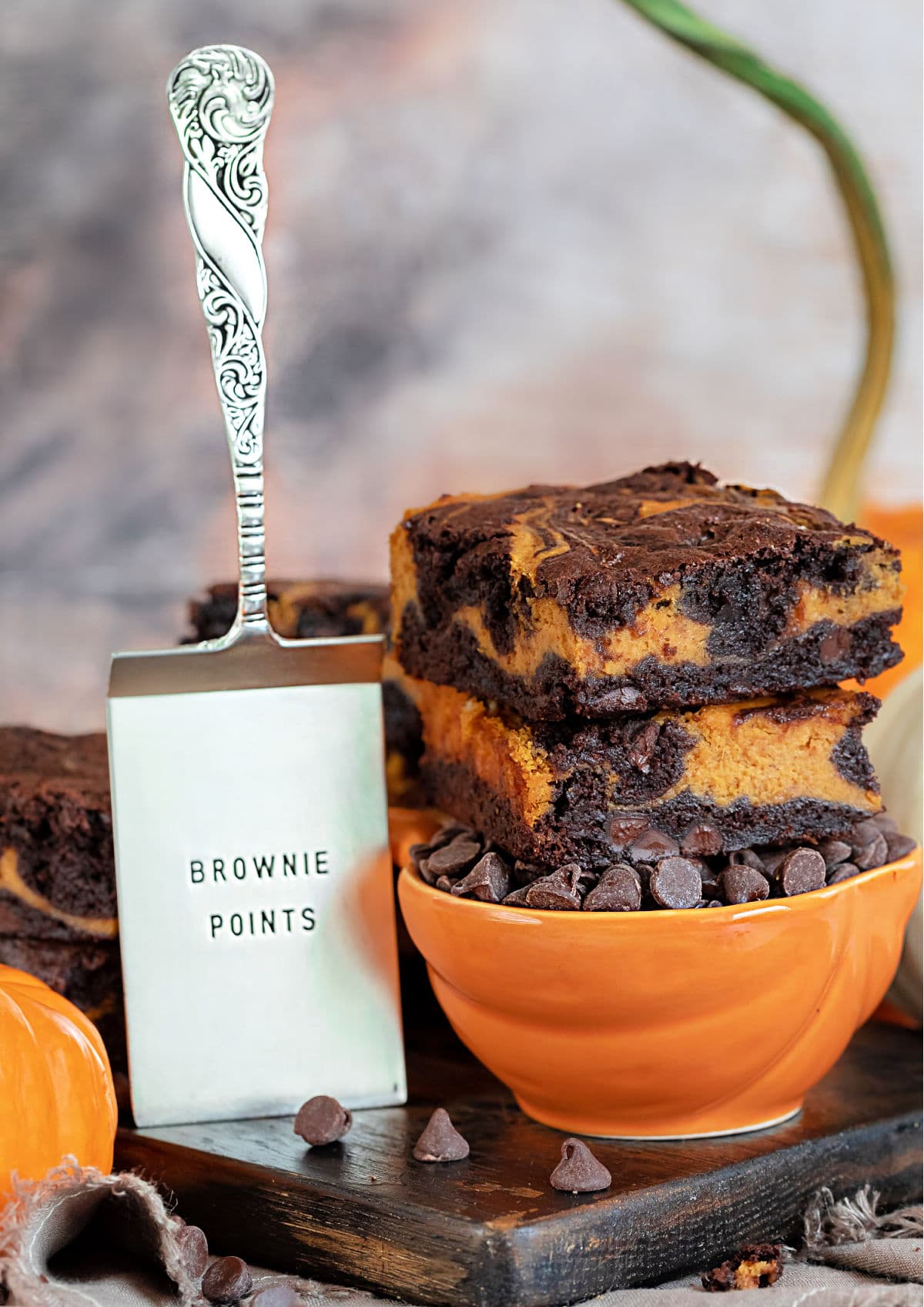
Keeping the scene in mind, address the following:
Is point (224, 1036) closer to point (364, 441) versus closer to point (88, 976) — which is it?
point (88, 976)

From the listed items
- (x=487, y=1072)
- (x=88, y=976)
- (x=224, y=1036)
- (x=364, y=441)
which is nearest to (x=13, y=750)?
(x=88, y=976)

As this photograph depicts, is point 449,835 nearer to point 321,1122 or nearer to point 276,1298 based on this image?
point 321,1122

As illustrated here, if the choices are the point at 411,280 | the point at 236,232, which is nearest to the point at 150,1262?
the point at 236,232

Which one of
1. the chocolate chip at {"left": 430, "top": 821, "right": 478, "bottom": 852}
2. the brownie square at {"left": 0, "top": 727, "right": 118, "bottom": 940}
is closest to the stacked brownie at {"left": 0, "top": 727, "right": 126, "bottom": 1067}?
the brownie square at {"left": 0, "top": 727, "right": 118, "bottom": 940}

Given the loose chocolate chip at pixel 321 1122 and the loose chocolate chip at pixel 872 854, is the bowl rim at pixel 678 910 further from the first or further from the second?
the loose chocolate chip at pixel 321 1122

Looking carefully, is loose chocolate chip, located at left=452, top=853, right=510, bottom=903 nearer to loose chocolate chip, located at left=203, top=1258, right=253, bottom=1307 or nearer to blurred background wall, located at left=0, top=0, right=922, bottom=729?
loose chocolate chip, located at left=203, top=1258, right=253, bottom=1307
